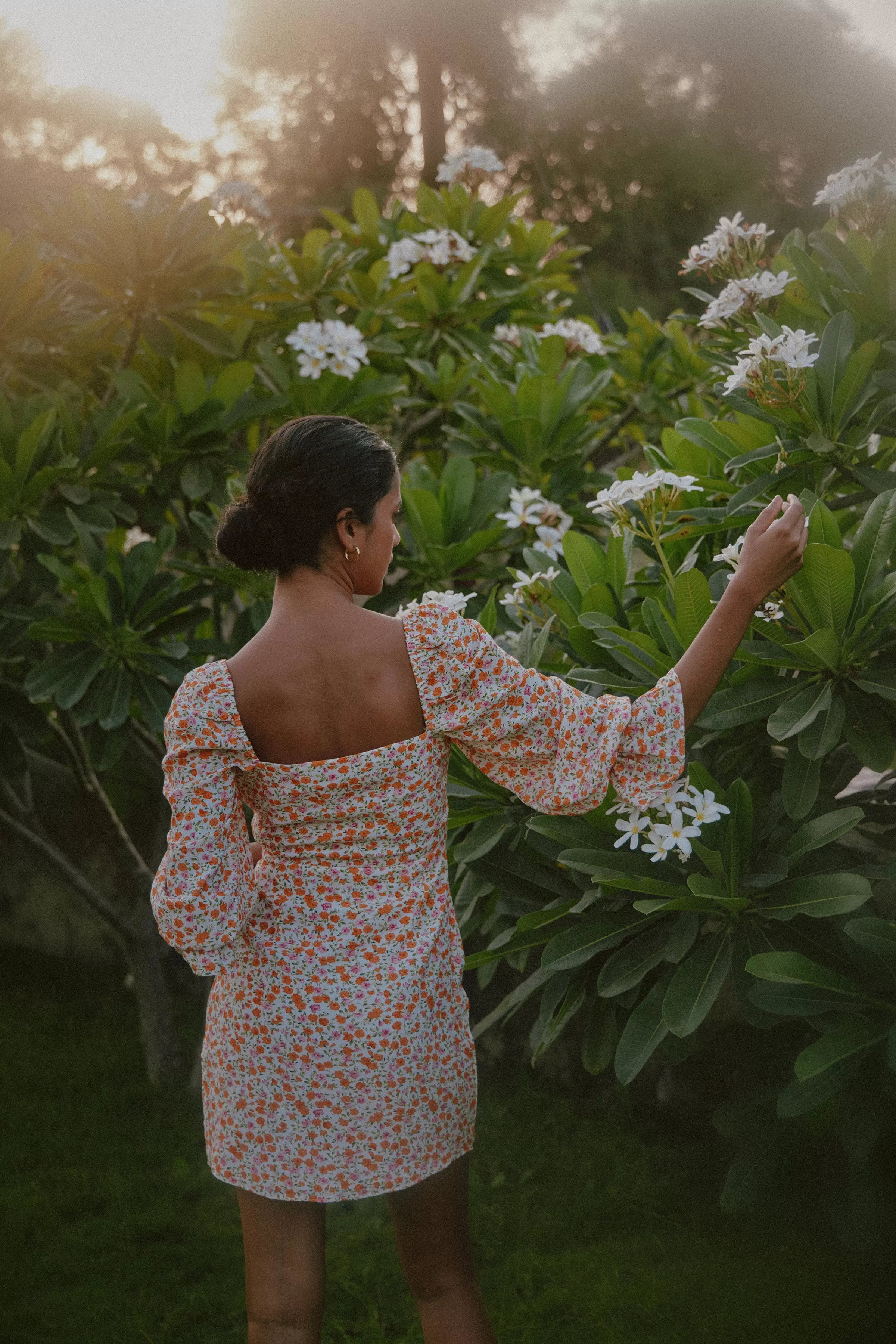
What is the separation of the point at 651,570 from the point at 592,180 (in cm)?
759

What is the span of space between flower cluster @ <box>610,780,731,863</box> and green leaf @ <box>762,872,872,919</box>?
149 mm

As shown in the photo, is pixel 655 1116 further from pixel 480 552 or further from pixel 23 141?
pixel 23 141

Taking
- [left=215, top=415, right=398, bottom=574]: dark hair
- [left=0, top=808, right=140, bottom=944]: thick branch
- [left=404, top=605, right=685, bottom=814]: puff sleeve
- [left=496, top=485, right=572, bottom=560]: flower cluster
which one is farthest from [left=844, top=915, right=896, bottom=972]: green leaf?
[left=0, top=808, right=140, bottom=944]: thick branch

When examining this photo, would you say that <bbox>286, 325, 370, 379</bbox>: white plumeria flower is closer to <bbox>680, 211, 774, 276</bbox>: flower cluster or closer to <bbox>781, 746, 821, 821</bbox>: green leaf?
<bbox>680, 211, 774, 276</bbox>: flower cluster

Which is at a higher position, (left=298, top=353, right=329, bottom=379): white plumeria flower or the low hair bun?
the low hair bun

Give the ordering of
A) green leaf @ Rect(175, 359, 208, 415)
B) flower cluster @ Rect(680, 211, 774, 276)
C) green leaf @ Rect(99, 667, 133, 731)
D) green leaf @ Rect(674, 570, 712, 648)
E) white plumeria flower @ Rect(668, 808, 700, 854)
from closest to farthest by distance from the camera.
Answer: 1. white plumeria flower @ Rect(668, 808, 700, 854)
2. green leaf @ Rect(674, 570, 712, 648)
3. flower cluster @ Rect(680, 211, 774, 276)
4. green leaf @ Rect(99, 667, 133, 731)
5. green leaf @ Rect(175, 359, 208, 415)

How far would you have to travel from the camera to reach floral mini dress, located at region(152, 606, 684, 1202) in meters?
1.58

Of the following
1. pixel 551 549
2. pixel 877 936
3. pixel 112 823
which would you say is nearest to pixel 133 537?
pixel 112 823

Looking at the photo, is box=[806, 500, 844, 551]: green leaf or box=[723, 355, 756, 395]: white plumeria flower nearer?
box=[806, 500, 844, 551]: green leaf

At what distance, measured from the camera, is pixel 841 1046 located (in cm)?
164

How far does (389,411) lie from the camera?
360cm

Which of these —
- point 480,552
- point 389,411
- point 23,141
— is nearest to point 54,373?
point 389,411

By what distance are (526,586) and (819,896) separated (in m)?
0.84

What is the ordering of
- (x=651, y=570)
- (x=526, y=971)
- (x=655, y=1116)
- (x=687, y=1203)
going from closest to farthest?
(x=651, y=570)
(x=687, y=1203)
(x=655, y=1116)
(x=526, y=971)
